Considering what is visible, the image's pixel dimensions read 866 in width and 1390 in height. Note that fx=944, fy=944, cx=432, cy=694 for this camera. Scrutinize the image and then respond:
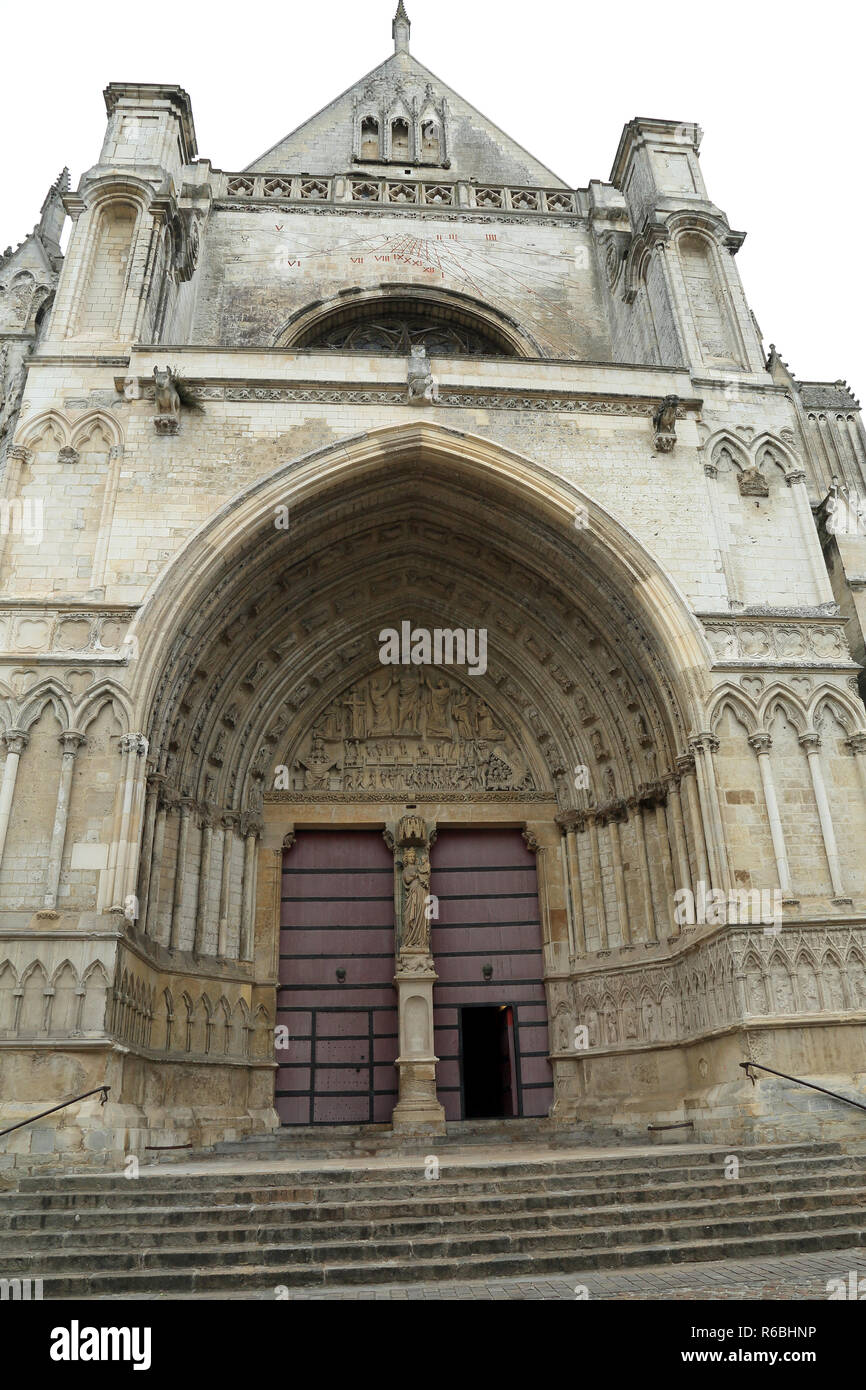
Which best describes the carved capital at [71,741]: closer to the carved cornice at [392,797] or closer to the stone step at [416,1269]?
the carved cornice at [392,797]

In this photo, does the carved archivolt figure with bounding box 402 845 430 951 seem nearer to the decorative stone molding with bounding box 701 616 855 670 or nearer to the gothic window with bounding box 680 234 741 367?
the decorative stone molding with bounding box 701 616 855 670

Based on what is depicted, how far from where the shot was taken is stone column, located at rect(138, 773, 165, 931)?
8234 millimetres

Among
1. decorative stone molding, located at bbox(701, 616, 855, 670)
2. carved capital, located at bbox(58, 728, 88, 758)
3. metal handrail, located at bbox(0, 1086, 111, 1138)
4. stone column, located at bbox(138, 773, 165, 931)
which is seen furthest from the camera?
decorative stone molding, located at bbox(701, 616, 855, 670)

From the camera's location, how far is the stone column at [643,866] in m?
9.49

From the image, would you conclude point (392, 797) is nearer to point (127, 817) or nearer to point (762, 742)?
point (127, 817)

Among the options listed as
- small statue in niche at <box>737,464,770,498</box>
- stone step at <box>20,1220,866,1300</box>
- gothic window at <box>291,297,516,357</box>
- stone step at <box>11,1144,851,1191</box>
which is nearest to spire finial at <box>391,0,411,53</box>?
gothic window at <box>291,297,516,357</box>

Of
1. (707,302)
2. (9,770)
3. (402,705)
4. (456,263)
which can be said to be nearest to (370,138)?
(456,263)

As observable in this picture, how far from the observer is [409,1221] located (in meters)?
5.14

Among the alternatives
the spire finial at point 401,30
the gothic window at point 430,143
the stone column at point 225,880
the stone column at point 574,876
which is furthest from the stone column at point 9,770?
the spire finial at point 401,30

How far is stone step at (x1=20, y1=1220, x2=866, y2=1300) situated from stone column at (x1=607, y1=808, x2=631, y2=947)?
4.71m

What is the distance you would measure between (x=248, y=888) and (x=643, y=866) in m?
4.17

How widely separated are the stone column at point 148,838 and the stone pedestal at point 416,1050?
297cm

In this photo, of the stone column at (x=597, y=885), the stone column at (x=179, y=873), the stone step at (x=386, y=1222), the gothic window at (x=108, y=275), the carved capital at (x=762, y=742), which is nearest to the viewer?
the stone step at (x=386, y=1222)
